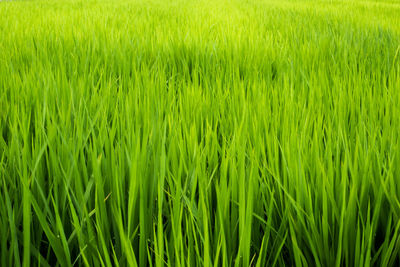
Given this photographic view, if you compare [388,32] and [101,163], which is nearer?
[101,163]

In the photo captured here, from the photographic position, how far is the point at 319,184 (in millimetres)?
462

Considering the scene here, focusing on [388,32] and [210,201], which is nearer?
[210,201]

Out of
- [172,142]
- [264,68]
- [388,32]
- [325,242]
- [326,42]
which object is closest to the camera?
[325,242]

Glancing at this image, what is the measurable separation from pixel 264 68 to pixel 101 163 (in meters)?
0.82

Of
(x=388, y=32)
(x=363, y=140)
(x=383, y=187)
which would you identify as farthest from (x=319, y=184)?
(x=388, y=32)

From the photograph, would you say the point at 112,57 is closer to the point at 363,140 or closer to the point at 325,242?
the point at 363,140

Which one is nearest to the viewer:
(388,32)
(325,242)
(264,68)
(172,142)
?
(325,242)

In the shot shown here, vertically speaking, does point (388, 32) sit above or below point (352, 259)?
above

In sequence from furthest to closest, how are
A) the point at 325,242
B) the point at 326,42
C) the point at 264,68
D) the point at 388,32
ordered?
the point at 388,32
the point at 326,42
the point at 264,68
the point at 325,242

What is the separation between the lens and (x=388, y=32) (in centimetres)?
199

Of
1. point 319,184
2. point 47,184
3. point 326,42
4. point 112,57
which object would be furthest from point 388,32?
point 47,184

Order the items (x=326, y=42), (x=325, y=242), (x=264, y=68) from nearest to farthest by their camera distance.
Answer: (x=325, y=242)
(x=264, y=68)
(x=326, y=42)

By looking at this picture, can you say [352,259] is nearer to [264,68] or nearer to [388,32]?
[264,68]

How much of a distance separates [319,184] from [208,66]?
0.88m
